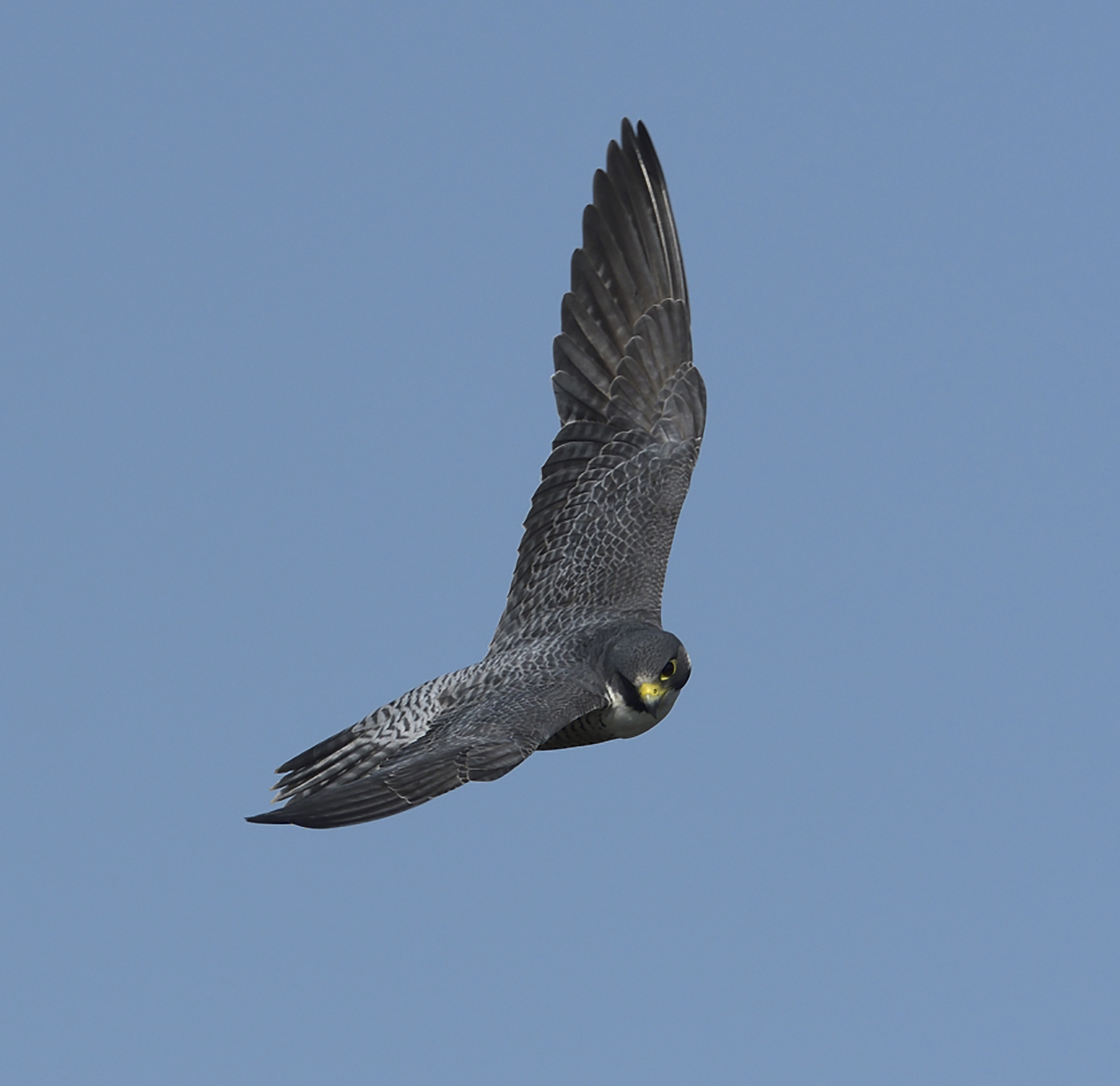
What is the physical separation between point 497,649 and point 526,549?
0.96 m

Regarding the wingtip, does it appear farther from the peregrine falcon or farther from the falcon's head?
the falcon's head

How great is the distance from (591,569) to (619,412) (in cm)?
159

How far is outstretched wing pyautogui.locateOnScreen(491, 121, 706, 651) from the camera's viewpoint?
43.4ft

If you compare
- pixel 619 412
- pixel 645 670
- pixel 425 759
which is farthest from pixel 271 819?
pixel 619 412

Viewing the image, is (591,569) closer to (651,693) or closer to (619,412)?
(619,412)

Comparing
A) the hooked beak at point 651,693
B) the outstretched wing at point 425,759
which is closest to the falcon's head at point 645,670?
the hooked beak at point 651,693

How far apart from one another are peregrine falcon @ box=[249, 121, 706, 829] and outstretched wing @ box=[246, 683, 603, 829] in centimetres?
1

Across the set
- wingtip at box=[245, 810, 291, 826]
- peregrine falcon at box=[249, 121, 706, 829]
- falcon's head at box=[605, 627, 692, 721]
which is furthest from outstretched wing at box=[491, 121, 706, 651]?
wingtip at box=[245, 810, 291, 826]

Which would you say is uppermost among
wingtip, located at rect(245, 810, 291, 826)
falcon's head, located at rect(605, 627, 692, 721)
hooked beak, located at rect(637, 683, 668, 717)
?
falcon's head, located at rect(605, 627, 692, 721)

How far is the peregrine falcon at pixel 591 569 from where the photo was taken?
10953 millimetres

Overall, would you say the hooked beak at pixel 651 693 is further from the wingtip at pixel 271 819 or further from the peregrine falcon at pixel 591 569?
the wingtip at pixel 271 819

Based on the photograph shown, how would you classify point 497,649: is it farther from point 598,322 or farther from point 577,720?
point 598,322

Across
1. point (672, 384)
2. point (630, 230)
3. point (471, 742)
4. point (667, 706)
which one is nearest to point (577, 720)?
point (667, 706)

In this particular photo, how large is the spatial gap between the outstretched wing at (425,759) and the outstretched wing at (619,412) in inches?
60.2
